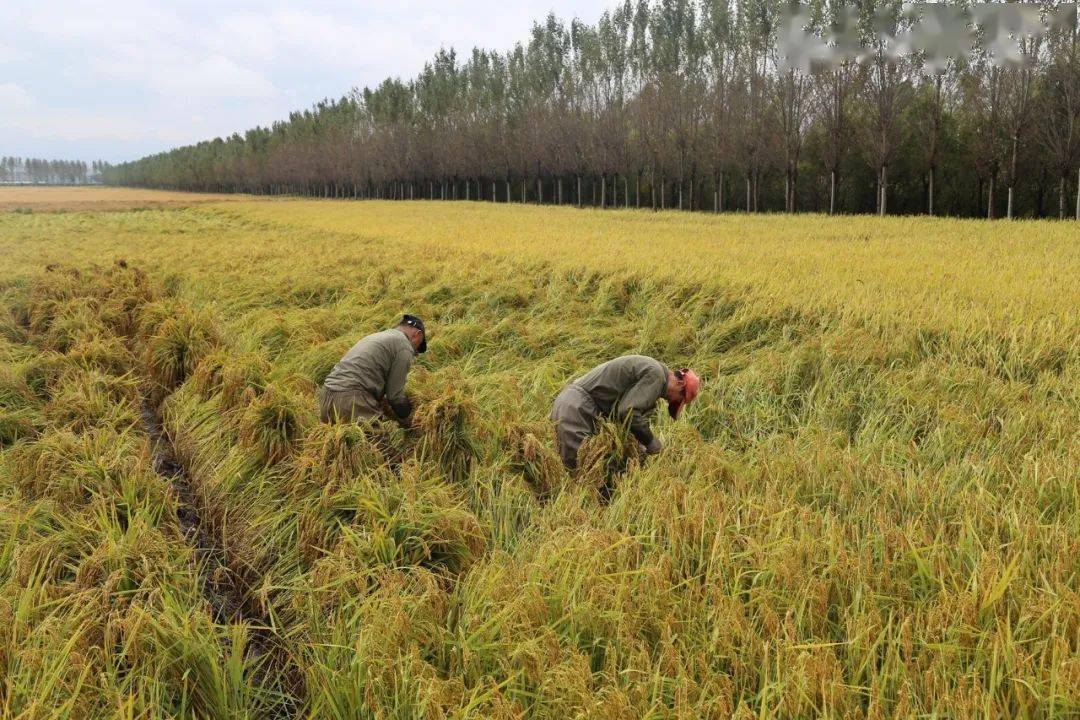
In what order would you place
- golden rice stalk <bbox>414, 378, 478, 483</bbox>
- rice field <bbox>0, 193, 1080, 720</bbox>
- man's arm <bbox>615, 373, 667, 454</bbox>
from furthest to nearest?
golden rice stalk <bbox>414, 378, 478, 483</bbox>, man's arm <bbox>615, 373, 667, 454</bbox>, rice field <bbox>0, 193, 1080, 720</bbox>

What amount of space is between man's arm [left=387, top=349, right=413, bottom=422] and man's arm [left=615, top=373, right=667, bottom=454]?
1.81 m

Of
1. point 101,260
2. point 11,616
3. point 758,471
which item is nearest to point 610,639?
point 758,471

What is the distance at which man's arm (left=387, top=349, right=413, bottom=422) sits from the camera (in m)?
5.25

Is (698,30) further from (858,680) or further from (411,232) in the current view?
(858,680)

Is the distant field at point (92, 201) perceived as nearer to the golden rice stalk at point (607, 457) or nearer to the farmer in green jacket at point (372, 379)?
the farmer in green jacket at point (372, 379)

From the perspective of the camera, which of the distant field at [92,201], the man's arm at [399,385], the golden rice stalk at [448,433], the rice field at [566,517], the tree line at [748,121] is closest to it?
the rice field at [566,517]

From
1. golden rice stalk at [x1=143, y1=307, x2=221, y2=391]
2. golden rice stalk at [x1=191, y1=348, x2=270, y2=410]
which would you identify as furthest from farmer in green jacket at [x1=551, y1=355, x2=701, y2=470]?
golden rice stalk at [x1=143, y1=307, x2=221, y2=391]

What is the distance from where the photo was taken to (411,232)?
19.0m

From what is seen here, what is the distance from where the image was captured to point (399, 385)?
528cm

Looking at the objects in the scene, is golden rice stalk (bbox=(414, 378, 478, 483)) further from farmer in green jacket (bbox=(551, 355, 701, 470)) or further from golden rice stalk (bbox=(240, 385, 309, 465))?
golden rice stalk (bbox=(240, 385, 309, 465))

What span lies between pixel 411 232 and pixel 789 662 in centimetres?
1794

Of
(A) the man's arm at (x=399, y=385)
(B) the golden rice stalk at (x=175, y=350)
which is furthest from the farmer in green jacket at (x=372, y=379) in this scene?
(B) the golden rice stalk at (x=175, y=350)

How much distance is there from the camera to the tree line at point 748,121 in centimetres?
2870

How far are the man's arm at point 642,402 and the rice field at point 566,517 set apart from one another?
241 millimetres
